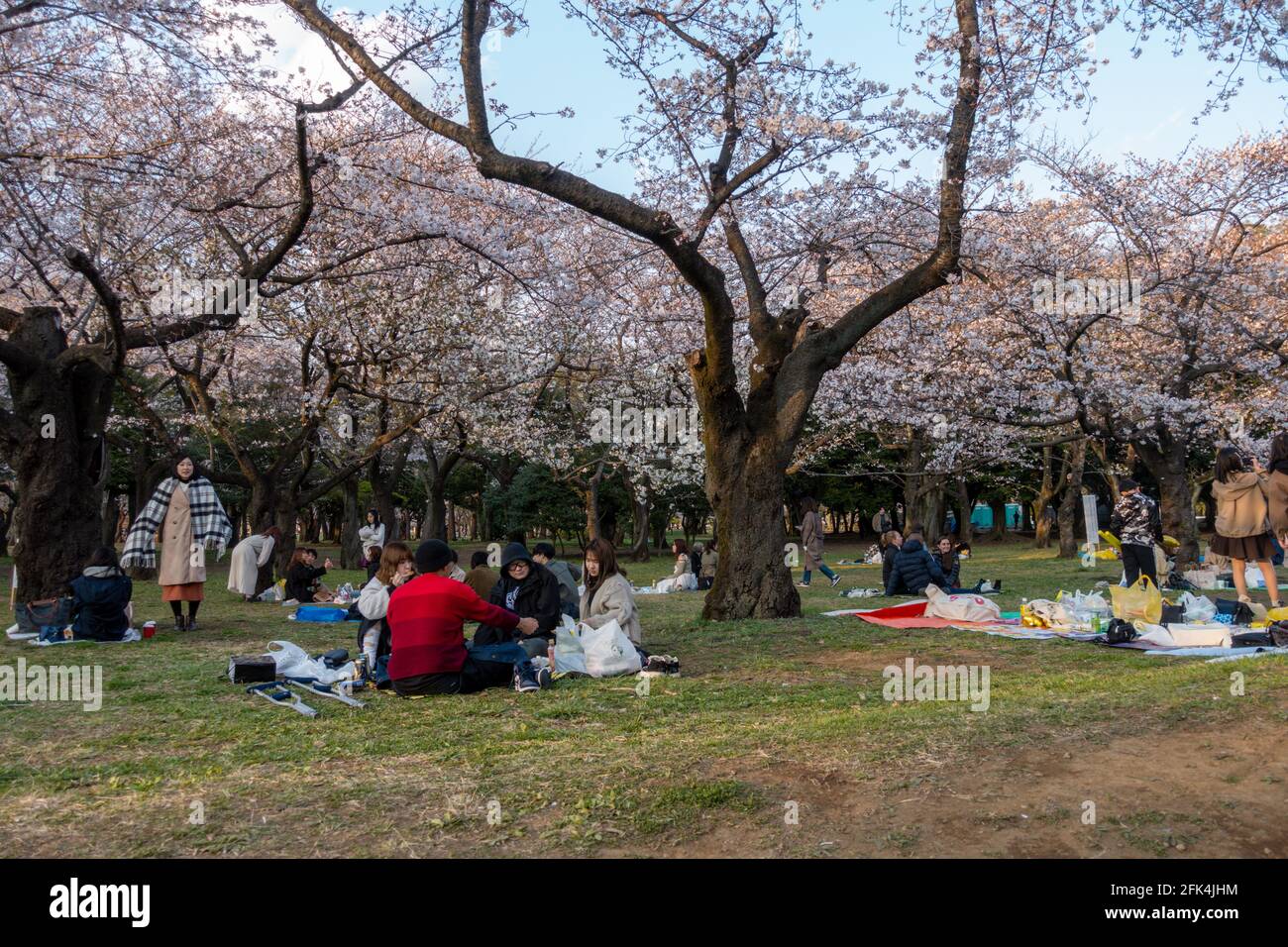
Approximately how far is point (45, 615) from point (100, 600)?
87cm

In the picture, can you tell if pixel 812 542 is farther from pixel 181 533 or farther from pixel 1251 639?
pixel 181 533

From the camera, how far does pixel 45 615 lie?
10.6 m

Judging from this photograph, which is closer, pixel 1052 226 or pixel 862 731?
pixel 862 731

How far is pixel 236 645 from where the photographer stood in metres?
10.2

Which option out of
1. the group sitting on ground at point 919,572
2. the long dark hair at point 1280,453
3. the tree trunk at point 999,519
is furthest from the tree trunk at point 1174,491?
the tree trunk at point 999,519

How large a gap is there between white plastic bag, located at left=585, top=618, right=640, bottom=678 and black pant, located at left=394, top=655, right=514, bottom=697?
61 cm

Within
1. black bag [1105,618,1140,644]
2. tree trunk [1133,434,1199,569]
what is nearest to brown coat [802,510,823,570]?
tree trunk [1133,434,1199,569]

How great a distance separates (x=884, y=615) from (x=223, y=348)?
1337cm

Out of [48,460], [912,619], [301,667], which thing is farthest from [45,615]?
[912,619]

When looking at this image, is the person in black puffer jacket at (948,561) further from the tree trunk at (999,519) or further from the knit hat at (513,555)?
the tree trunk at (999,519)

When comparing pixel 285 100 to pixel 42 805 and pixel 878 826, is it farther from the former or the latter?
pixel 878 826

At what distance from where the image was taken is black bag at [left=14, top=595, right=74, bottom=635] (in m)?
10.5

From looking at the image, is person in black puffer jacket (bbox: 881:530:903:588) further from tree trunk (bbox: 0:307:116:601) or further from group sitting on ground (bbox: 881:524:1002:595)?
tree trunk (bbox: 0:307:116:601)

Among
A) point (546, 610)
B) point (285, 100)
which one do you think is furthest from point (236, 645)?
point (285, 100)
